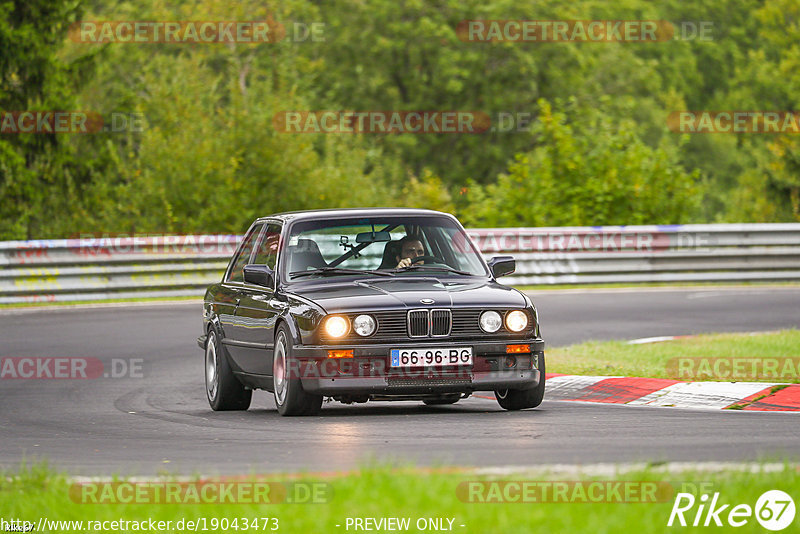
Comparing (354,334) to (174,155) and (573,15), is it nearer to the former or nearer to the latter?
(174,155)

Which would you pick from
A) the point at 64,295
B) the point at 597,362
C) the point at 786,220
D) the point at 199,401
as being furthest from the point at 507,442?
the point at 786,220

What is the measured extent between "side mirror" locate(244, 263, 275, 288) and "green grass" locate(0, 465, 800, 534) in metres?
4.04

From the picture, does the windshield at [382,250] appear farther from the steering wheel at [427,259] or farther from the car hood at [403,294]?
the car hood at [403,294]

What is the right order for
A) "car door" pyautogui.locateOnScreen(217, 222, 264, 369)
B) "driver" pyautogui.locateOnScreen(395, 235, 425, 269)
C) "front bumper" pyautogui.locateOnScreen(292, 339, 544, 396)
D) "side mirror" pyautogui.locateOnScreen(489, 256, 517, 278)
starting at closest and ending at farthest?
1. "front bumper" pyautogui.locateOnScreen(292, 339, 544, 396)
2. "driver" pyautogui.locateOnScreen(395, 235, 425, 269)
3. "side mirror" pyautogui.locateOnScreen(489, 256, 517, 278)
4. "car door" pyautogui.locateOnScreen(217, 222, 264, 369)

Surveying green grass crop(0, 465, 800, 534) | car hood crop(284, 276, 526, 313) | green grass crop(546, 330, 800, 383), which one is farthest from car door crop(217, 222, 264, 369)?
green grass crop(0, 465, 800, 534)

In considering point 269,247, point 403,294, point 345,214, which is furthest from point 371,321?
point 269,247

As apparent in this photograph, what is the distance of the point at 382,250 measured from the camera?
11.3 m

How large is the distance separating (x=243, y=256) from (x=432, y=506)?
6.89 metres

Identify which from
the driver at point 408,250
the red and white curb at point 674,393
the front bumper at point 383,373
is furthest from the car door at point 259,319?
the red and white curb at point 674,393

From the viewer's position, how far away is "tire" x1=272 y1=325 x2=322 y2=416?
10172 mm

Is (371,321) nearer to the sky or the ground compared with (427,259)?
nearer to the ground

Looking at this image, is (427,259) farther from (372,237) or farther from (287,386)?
(287,386)

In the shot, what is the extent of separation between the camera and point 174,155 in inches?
1220

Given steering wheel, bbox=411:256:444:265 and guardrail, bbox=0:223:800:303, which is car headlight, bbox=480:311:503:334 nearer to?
steering wheel, bbox=411:256:444:265
